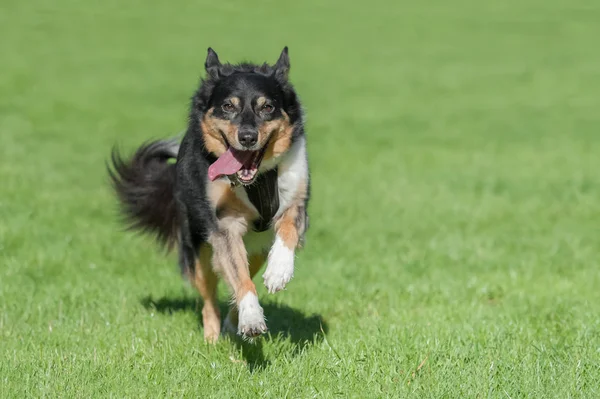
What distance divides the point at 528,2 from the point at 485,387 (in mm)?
40298

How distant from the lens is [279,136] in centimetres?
634

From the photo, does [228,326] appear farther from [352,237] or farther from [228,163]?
[352,237]

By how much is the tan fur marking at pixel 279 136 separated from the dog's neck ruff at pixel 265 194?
14 centimetres

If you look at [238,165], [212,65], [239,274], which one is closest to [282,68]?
[212,65]

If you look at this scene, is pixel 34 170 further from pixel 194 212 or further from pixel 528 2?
pixel 528 2

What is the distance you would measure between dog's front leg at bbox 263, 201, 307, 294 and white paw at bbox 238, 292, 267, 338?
0.66 ft

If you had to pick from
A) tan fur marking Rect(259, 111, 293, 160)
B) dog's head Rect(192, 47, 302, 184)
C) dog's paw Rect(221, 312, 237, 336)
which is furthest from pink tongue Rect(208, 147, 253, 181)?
dog's paw Rect(221, 312, 237, 336)

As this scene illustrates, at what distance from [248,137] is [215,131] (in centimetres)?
43

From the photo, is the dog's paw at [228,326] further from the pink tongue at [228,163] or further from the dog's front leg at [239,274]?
the pink tongue at [228,163]

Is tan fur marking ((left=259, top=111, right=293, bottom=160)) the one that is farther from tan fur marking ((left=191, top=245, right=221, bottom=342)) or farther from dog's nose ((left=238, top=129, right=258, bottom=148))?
tan fur marking ((left=191, top=245, right=221, bottom=342))

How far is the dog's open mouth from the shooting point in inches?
242

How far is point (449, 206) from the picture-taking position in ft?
41.4

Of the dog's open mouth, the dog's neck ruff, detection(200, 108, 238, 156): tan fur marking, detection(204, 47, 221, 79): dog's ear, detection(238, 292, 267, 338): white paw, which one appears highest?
detection(204, 47, 221, 79): dog's ear

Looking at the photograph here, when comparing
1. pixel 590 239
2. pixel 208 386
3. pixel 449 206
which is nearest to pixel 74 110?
pixel 449 206
